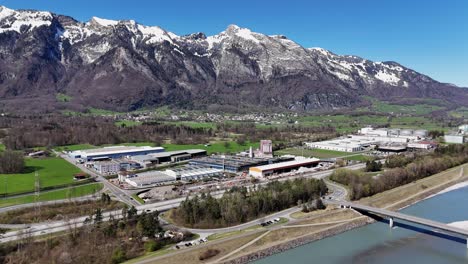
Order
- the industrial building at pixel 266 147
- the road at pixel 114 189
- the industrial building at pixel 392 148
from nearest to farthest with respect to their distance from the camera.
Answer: the road at pixel 114 189
the industrial building at pixel 266 147
the industrial building at pixel 392 148

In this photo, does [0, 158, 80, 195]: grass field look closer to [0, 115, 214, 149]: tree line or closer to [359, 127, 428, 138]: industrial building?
[0, 115, 214, 149]: tree line

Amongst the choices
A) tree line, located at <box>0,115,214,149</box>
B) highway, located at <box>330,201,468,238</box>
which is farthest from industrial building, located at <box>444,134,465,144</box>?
highway, located at <box>330,201,468,238</box>

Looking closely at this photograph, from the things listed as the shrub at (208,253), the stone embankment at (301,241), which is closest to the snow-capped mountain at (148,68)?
the stone embankment at (301,241)

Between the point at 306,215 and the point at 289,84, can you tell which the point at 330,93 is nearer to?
the point at 289,84

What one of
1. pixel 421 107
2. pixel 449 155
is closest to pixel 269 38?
pixel 421 107

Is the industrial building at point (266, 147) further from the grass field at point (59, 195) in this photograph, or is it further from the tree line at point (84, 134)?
the grass field at point (59, 195)

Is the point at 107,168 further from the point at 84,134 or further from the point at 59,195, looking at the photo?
the point at 84,134
